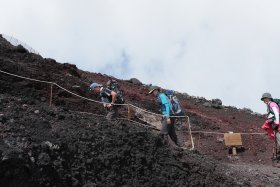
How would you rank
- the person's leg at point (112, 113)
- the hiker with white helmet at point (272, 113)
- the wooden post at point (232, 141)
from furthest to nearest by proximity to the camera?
the wooden post at point (232, 141)
the person's leg at point (112, 113)
the hiker with white helmet at point (272, 113)

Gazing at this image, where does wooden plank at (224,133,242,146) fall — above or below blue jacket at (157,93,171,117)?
below

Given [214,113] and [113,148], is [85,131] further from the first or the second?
[214,113]

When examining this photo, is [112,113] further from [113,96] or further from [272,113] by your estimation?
[272,113]

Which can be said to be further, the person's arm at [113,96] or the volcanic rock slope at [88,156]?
the person's arm at [113,96]

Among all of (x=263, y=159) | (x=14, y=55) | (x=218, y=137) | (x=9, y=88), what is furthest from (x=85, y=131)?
(x=14, y=55)

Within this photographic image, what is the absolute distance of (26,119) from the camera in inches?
367

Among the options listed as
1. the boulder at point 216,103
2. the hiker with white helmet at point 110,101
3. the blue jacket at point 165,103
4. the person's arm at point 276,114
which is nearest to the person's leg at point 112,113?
the hiker with white helmet at point 110,101

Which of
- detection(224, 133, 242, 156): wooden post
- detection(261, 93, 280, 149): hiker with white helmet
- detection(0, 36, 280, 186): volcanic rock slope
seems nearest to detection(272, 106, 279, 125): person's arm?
detection(261, 93, 280, 149): hiker with white helmet

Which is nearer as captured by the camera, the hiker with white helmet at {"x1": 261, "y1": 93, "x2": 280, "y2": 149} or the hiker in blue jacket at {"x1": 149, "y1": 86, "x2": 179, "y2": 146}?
the hiker in blue jacket at {"x1": 149, "y1": 86, "x2": 179, "y2": 146}

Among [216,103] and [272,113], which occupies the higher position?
[216,103]

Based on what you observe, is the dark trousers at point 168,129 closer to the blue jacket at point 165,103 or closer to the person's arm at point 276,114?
the blue jacket at point 165,103

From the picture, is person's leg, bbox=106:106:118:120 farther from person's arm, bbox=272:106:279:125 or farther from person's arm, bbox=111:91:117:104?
person's arm, bbox=272:106:279:125

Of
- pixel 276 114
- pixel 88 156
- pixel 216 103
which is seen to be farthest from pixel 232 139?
pixel 216 103

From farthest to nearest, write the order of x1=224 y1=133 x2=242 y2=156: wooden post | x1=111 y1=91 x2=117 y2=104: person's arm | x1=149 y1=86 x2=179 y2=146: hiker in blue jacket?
x1=224 y1=133 x2=242 y2=156: wooden post → x1=111 y1=91 x2=117 y2=104: person's arm → x1=149 y1=86 x2=179 y2=146: hiker in blue jacket
